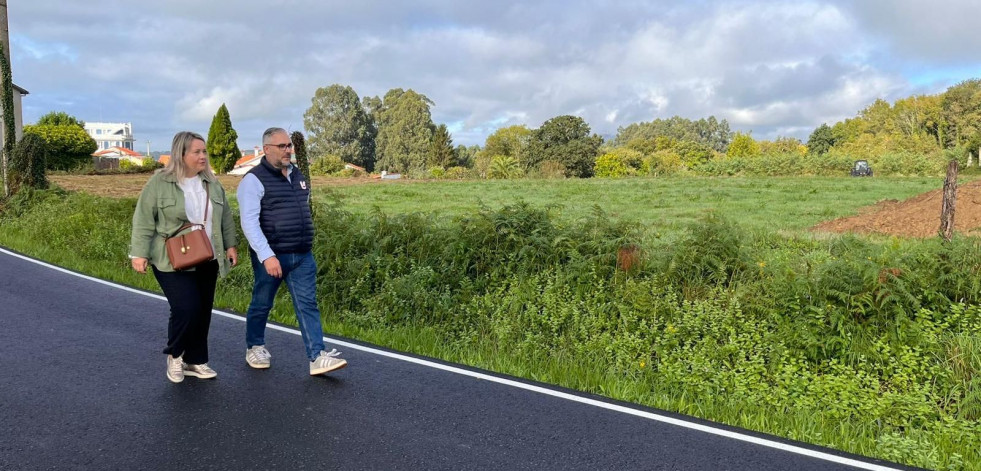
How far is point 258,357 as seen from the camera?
19.7ft

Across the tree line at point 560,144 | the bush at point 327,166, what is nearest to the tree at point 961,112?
the tree line at point 560,144

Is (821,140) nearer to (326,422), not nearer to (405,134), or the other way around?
(405,134)

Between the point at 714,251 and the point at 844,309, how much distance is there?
1.54 metres

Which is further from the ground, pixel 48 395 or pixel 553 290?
pixel 553 290

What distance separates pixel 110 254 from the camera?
13156 millimetres

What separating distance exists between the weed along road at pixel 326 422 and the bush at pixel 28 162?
16.1 metres

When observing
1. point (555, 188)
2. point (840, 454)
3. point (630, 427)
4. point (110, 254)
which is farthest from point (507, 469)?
point (555, 188)

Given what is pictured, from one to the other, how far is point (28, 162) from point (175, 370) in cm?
1837

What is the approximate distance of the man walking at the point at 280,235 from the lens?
5406 mm

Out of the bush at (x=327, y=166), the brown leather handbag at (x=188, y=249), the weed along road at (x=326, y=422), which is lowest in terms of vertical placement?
the weed along road at (x=326, y=422)

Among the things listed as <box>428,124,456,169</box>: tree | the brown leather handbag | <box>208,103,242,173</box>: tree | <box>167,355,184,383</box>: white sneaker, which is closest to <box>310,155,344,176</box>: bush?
<box>208,103,242,173</box>: tree

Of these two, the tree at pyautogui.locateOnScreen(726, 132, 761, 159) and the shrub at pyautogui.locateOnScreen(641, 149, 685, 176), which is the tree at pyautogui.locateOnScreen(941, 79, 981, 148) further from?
the shrub at pyautogui.locateOnScreen(641, 149, 685, 176)

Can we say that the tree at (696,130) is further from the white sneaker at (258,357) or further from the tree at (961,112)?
the white sneaker at (258,357)

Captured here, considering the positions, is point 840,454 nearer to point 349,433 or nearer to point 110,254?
point 349,433
